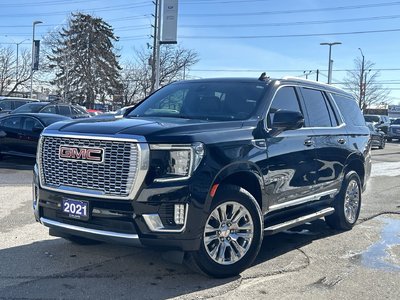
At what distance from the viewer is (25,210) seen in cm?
740

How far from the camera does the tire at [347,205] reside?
689cm

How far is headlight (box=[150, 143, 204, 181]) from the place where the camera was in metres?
4.22

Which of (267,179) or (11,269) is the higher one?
(267,179)

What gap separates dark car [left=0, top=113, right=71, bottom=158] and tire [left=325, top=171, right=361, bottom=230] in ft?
24.9

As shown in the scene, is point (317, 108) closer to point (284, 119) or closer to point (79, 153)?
point (284, 119)

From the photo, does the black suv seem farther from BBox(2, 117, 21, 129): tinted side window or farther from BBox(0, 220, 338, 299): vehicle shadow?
BBox(2, 117, 21, 129): tinted side window

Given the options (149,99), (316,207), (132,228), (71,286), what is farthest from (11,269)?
(316,207)

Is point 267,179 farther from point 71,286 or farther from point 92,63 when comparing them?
point 92,63

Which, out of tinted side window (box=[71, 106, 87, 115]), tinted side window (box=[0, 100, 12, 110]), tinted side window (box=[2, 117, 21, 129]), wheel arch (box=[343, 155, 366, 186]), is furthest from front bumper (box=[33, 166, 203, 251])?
tinted side window (box=[0, 100, 12, 110])

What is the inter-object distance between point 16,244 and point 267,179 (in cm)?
297

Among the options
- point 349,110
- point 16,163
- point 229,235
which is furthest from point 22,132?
point 229,235

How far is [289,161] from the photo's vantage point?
5449 mm

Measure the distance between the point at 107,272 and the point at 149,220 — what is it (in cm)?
98

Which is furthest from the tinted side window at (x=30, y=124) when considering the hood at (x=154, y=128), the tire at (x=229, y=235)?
the tire at (x=229, y=235)
